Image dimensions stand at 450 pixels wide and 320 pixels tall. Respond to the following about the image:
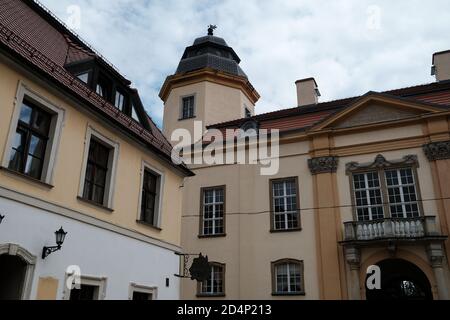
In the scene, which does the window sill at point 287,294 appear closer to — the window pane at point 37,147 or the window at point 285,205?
the window at point 285,205

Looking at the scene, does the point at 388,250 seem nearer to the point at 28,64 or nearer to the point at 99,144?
the point at 99,144

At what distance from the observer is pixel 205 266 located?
585 inches

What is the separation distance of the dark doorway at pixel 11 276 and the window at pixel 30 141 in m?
1.78

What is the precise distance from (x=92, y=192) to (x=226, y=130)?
47.0 feet

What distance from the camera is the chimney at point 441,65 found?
23.7m

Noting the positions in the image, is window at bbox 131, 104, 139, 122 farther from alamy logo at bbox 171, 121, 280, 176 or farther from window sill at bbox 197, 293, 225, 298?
window sill at bbox 197, 293, 225, 298

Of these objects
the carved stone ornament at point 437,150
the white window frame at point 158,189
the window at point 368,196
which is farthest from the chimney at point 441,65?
the white window frame at point 158,189

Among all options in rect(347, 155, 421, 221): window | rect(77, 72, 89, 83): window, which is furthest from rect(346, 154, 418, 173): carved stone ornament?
rect(77, 72, 89, 83): window

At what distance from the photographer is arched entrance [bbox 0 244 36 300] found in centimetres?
848

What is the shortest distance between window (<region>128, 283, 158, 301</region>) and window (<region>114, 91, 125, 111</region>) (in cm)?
518

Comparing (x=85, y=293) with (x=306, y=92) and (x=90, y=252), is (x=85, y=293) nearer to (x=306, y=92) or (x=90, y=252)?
(x=90, y=252)

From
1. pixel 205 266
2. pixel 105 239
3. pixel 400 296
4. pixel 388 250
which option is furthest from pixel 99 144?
pixel 400 296

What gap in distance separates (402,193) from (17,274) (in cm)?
1568

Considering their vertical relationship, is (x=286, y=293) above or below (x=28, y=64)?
below
